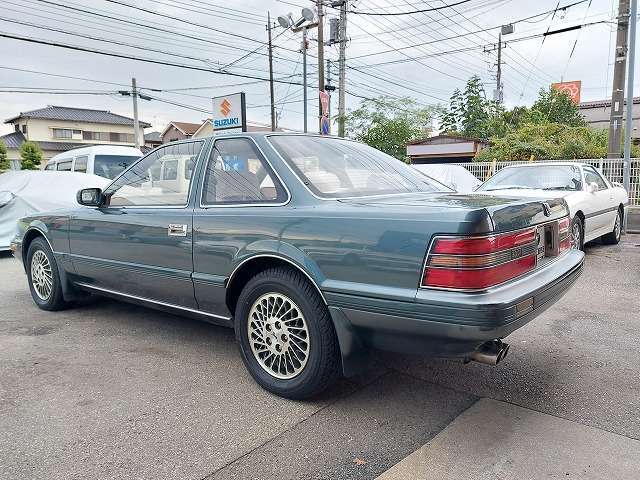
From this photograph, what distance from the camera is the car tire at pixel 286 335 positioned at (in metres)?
2.73

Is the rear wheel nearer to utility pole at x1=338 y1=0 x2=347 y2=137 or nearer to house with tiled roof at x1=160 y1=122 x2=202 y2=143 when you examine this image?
utility pole at x1=338 y1=0 x2=347 y2=137

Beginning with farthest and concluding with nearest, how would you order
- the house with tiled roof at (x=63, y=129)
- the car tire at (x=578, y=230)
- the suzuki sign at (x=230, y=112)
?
the house with tiled roof at (x=63, y=129), the suzuki sign at (x=230, y=112), the car tire at (x=578, y=230)

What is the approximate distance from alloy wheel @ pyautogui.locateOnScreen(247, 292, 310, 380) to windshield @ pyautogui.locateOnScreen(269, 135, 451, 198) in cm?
70

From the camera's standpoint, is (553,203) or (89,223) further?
(89,223)

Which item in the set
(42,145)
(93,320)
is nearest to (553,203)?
(93,320)

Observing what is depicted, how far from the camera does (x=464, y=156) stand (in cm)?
2600

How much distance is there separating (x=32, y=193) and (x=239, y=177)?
732cm

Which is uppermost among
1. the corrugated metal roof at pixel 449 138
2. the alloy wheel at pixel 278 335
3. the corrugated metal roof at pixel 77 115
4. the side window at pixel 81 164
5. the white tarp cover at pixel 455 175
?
the corrugated metal roof at pixel 77 115

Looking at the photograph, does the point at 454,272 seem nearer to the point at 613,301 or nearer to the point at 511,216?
the point at 511,216

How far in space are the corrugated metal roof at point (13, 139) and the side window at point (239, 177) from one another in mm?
49752

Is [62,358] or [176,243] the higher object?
[176,243]

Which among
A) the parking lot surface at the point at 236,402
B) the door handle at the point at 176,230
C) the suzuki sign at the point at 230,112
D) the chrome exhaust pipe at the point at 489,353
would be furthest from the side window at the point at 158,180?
the suzuki sign at the point at 230,112

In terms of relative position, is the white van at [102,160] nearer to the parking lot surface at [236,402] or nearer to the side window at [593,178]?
the parking lot surface at [236,402]

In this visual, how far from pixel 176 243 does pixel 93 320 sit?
1.75 m
